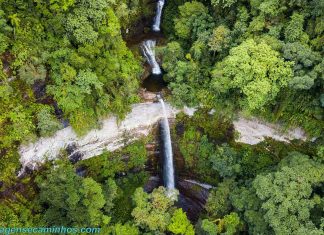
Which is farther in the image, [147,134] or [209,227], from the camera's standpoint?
[147,134]

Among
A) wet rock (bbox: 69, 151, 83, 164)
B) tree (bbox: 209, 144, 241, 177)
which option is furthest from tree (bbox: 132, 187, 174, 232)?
wet rock (bbox: 69, 151, 83, 164)

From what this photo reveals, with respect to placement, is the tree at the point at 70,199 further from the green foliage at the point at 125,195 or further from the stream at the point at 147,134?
the green foliage at the point at 125,195

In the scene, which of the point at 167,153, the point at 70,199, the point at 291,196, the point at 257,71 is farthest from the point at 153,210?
the point at 257,71

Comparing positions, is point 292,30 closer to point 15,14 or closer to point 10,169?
point 15,14

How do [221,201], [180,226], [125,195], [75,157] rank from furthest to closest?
[125,195], [75,157], [221,201], [180,226]

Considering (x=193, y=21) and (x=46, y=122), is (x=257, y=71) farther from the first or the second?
(x=46, y=122)

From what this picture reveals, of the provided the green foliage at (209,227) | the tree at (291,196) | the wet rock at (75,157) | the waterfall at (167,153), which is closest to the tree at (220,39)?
the waterfall at (167,153)

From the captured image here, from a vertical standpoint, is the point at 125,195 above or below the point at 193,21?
below

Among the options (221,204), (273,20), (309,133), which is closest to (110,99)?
(221,204)
